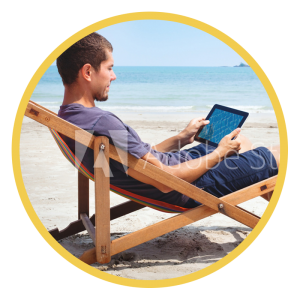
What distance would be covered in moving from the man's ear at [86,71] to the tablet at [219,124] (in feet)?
3.76

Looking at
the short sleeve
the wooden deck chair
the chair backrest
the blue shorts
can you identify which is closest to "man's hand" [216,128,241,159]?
the blue shorts

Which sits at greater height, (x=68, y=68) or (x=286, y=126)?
(x=68, y=68)

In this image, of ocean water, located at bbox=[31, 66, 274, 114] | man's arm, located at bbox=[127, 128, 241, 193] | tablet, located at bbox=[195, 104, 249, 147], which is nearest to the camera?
man's arm, located at bbox=[127, 128, 241, 193]

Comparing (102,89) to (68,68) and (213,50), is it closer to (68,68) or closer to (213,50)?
(68,68)

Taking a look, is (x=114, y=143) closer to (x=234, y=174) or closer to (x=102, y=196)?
(x=102, y=196)

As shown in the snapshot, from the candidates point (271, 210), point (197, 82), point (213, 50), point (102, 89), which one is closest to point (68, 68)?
point (102, 89)

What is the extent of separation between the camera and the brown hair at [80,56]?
2.67m

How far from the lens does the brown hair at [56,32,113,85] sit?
267 cm

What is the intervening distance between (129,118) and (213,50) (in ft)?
54.9

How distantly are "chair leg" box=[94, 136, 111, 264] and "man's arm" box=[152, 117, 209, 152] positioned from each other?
3.56ft

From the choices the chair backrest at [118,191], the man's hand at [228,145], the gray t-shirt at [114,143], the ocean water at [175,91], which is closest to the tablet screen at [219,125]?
the man's hand at [228,145]

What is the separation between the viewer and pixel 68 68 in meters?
2.68

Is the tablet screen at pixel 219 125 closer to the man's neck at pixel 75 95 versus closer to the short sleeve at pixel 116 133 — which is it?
the short sleeve at pixel 116 133

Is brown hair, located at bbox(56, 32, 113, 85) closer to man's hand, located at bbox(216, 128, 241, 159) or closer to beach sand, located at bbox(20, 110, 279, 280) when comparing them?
man's hand, located at bbox(216, 128, 241, 159)
